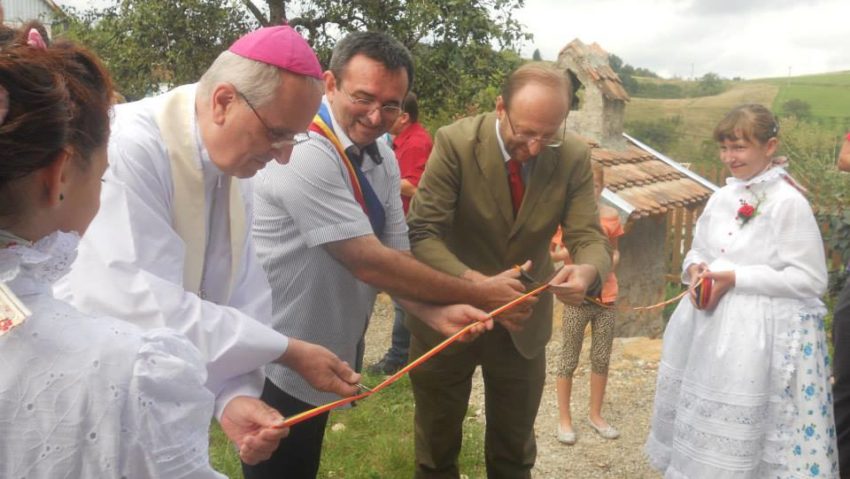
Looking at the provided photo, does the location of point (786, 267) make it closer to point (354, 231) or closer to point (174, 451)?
point (354, 231)

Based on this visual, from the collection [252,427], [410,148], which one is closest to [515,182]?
[252,427]

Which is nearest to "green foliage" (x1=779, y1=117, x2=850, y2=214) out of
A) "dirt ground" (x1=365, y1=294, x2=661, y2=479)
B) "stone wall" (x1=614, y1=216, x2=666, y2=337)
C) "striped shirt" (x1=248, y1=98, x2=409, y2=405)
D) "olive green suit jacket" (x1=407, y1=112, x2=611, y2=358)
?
"stone wall" (x1=614, y1=216, x2=666, y2=337)

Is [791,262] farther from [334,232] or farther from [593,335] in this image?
[334,232]

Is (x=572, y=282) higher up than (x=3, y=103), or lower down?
lower down

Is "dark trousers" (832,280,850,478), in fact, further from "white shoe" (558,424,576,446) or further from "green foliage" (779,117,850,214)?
"green foliage" (779,117,850,214)

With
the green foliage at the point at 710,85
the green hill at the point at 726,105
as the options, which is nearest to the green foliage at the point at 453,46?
the green hill at the point at 726,105

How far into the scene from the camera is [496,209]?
136 inches

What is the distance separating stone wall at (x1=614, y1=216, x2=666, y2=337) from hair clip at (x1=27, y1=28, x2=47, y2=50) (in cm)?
812

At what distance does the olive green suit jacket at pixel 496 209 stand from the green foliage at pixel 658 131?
2557 centimetres

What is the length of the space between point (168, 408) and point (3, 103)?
0.55 metres

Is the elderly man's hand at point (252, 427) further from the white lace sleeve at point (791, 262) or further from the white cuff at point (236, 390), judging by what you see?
the white lace sleeve at point (791, 262)

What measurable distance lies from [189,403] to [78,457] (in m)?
0.19

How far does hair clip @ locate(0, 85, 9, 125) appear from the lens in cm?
107

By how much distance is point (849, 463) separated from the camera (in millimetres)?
4152
